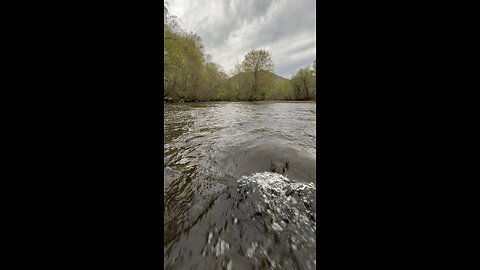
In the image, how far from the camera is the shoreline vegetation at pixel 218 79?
21.5 metres

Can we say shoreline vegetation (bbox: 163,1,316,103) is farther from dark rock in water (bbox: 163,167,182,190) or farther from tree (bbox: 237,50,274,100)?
dark rock in water (bbox: 163,167,182,190)

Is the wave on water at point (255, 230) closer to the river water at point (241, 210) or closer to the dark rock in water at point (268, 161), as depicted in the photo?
the river water at point (241, 210)

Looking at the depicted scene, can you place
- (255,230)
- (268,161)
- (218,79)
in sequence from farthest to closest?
(218,79) < (268,161) < (255,230)

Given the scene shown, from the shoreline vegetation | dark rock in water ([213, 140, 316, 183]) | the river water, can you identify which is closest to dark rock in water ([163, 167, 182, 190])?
the river water

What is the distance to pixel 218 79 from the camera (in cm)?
3095

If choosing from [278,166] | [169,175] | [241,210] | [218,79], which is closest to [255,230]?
[241,210]

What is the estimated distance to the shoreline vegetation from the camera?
21484 mm

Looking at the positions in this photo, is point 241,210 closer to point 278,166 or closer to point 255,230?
point 255,230

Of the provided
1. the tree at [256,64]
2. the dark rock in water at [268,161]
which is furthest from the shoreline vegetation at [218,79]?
the dark rock in water at [268,161]
